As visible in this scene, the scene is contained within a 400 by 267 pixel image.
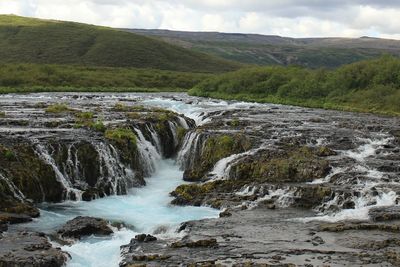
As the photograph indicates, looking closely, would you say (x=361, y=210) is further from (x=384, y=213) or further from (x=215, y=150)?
(x=215, y=150)

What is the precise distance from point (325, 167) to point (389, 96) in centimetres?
4596

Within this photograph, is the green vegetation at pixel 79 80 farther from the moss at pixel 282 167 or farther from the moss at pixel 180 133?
the moss at pixel 282 167

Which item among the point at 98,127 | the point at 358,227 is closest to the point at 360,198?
the point at 358,227

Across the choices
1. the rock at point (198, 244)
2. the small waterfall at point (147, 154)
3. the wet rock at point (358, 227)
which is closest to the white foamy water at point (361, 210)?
the wet rock at point (358, 227)

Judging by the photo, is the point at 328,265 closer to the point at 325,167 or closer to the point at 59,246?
the point at 59,246

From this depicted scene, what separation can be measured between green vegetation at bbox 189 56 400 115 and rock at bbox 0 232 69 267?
2160 inches

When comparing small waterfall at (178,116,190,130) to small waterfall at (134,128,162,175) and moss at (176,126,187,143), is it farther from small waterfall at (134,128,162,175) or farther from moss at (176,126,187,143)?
small waterfall at (134,128,162,175)

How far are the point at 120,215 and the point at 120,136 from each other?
1235 centimetres

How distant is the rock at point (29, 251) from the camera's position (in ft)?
67.5

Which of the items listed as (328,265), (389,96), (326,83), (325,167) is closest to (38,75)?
(326,83)

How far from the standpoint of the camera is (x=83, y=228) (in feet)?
83.4

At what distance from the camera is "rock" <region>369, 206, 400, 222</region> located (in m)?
26.9

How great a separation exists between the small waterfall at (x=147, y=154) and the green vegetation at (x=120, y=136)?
104cm

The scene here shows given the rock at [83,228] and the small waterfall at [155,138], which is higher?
the small waterfall at [155,138]
